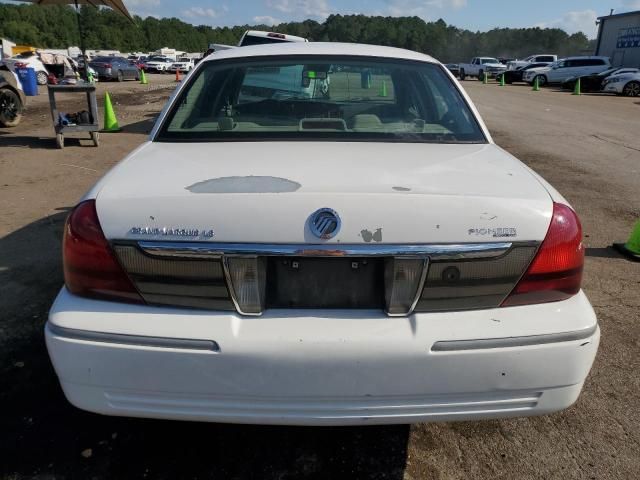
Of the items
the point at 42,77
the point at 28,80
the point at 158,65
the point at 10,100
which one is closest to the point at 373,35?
the point at 158,65

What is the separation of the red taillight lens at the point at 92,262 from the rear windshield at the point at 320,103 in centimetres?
90

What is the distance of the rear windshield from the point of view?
2.59 metres

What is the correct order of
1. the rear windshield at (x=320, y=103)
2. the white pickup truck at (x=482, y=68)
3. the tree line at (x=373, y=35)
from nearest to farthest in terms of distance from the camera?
the rear windshield at (x=320, y=103), the white pickup truck at (x=482, y=68), the tree line at (x=373, y=35)

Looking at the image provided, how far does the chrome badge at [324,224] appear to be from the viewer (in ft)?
5.39

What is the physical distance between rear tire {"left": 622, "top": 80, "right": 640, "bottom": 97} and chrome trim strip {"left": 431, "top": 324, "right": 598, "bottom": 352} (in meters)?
29.2

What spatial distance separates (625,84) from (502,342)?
2960 centimetres

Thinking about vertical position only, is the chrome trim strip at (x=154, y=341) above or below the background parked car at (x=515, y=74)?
above

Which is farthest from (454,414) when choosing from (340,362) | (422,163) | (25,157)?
(25,157)

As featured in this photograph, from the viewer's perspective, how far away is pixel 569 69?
34.0 meters

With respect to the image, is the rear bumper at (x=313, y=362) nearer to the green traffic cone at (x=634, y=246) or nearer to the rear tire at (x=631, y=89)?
the green traffic cone at (x=634, y=246)

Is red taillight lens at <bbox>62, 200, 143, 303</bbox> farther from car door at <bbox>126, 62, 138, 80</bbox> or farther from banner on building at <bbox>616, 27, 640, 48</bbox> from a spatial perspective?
banner on building at <bbox>616, 27, 640, 48</bbox>

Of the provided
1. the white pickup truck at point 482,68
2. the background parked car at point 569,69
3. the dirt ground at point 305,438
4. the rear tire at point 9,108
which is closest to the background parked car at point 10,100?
the rear tire at point 9,108

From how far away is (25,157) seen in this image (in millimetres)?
8297

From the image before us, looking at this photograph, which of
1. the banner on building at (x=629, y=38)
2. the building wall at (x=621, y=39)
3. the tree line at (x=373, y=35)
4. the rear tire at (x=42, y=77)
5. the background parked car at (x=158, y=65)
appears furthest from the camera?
the tree line at (x=373, y=35)
